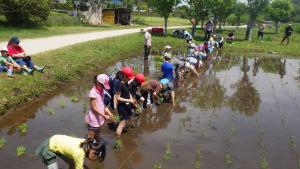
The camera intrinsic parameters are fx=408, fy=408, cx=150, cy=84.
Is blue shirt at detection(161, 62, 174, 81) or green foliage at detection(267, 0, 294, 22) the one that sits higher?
green foliage at detection(267, 0, 294, 22)

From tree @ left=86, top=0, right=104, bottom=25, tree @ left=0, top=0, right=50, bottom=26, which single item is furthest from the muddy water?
tree @ left=86, top=0, right=104, bottom=25

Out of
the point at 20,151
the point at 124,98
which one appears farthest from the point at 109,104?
the point at 20,151

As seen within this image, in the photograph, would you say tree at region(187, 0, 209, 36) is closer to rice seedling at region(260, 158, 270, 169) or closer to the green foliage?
the green foliage

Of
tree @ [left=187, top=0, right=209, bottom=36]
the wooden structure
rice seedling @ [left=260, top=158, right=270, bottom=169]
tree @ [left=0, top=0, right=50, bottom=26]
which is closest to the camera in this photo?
rice seedling @ [left=260, top=158, right=270, bottom=169]

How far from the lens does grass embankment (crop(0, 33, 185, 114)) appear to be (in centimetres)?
1182

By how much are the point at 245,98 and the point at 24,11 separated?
2059 cm

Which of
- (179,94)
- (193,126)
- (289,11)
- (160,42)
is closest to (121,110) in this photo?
(193,126)

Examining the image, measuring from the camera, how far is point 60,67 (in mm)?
15750

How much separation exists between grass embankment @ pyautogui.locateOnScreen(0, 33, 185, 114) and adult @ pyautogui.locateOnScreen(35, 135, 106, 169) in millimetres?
5079

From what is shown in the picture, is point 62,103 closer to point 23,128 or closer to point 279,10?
point 23,128

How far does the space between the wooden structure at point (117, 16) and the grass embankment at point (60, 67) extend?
79.1ft

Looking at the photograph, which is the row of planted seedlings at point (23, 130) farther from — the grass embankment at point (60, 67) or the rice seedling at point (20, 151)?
the grass embankment at point (60, 67)

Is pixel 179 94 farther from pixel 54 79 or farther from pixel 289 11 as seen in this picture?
pixel 289 11

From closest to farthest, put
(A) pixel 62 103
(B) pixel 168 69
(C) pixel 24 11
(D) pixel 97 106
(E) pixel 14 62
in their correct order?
(D) pixel 97 106 < (A) pixel 62 103 < (B) pixel 168 69 < (E) pixel 14 62 < (C) pixel 24 11
